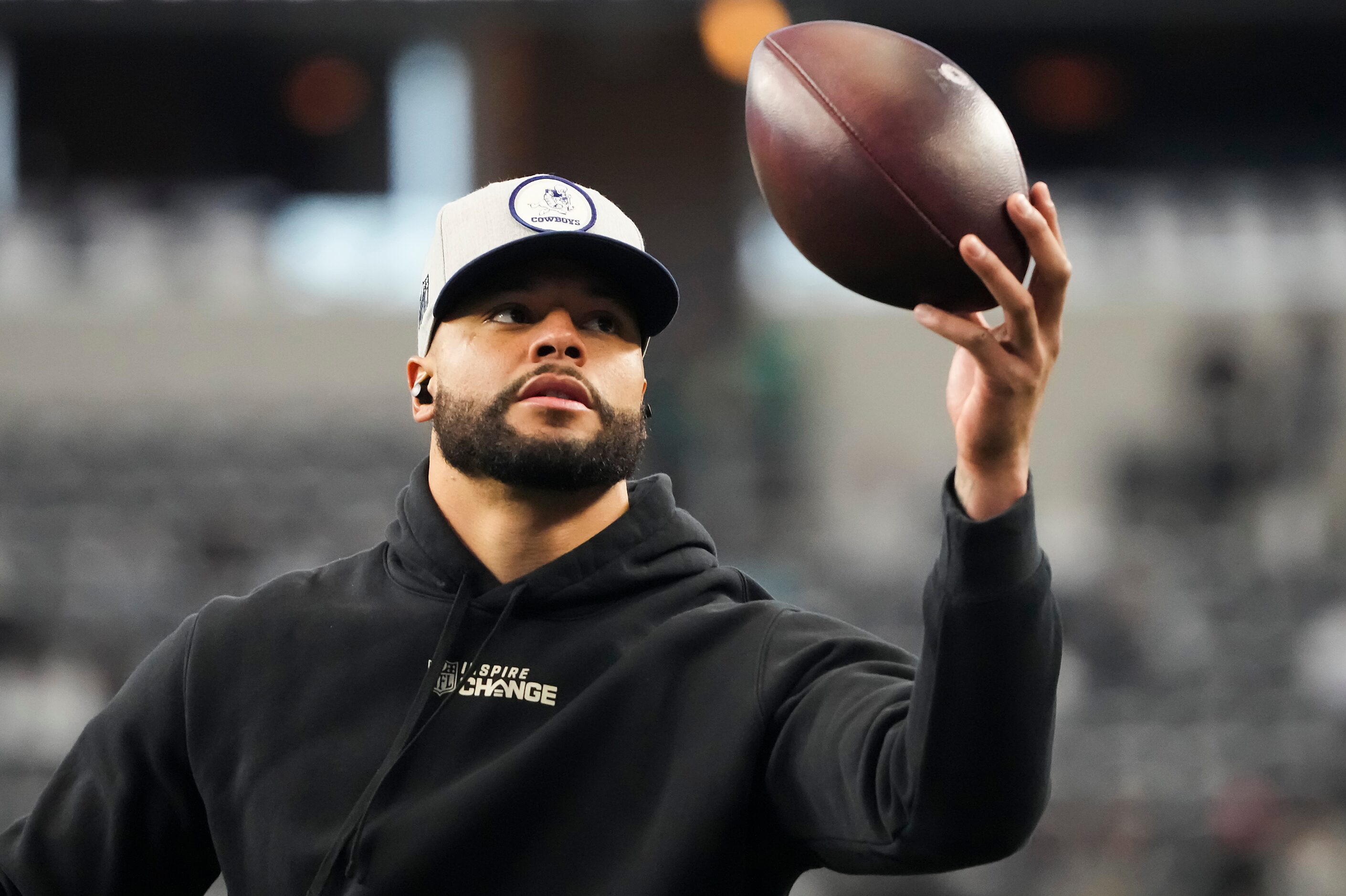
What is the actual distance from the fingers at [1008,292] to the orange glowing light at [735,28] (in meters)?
7.71

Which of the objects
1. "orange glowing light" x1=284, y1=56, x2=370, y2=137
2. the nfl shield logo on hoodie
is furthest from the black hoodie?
"orange glowing light" x1=284, y1=56, x2=370, y2=137

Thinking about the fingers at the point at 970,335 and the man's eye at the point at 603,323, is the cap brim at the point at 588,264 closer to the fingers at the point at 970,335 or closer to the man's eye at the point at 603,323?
the man's eye at the point at 603,323

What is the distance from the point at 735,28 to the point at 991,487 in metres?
8.61

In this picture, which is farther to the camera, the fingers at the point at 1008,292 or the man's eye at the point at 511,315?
the man's eye at the point at 511,315

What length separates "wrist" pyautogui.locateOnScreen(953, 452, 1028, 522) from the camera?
1444mm

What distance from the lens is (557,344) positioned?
1.98 m

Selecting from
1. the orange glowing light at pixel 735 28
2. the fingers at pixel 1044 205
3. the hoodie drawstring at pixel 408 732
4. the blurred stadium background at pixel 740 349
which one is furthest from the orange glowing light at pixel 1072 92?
the fingers at pixel 1044 205

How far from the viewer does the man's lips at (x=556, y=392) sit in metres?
1.96

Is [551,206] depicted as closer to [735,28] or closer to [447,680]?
[447,680]

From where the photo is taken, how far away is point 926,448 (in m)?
10.2

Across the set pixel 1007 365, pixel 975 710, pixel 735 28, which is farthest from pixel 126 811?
pixel 735 28

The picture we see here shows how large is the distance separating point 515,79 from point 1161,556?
4.79 metres

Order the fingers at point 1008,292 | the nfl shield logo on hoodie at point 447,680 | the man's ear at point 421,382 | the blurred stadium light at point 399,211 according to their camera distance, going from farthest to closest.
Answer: the blurred stadium light at point 399,211 → the man's ear at point 421,382 → the nfl shield logo on hoodie at point 447,680 → the fingers at point 1008,292

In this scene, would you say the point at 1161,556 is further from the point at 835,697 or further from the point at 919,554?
the point at 835,697
